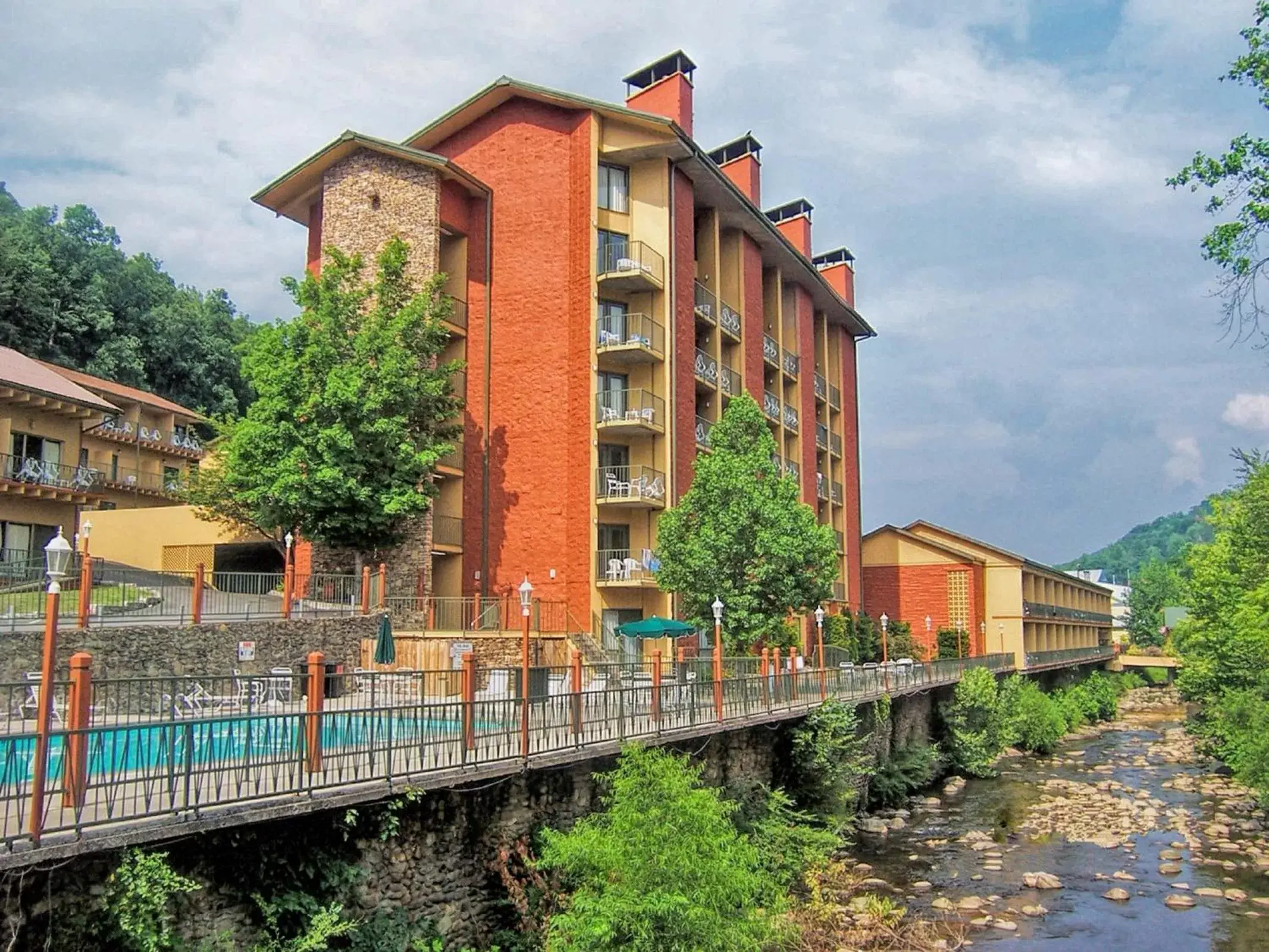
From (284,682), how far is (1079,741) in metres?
41.0

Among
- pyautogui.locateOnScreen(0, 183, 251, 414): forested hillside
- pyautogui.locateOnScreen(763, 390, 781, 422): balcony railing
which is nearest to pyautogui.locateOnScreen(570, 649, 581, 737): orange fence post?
pyautogui.locateOnScreen(763, 390, 781, 422): balcony railing

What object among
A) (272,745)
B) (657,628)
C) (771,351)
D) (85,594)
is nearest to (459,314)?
(657,628)

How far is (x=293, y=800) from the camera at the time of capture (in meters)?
9.68

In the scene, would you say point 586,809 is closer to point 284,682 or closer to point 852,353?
point 284,682

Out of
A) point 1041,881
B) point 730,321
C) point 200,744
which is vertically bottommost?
point 1041,881

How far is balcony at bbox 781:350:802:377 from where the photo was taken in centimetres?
4475

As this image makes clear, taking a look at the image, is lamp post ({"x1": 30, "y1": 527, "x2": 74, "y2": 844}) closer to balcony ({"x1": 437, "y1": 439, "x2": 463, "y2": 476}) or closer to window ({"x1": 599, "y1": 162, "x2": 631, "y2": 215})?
balcony ({"x1": 437, "y1": 439, "x2": 463, "y2": 476})

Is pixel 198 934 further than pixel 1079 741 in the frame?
No

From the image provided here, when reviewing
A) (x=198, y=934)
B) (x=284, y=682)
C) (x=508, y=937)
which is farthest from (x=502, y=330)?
(x=198, y=934)

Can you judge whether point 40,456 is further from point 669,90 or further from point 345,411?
point 669,90

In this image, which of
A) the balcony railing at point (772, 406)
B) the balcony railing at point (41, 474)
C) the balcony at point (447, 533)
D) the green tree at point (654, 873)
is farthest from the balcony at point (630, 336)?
the green tree at point (654, 873)

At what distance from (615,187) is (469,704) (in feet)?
82.9

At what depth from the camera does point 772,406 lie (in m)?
43.2

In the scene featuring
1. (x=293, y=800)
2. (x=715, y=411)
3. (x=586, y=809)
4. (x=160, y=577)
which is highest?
(x=715, y=411)
